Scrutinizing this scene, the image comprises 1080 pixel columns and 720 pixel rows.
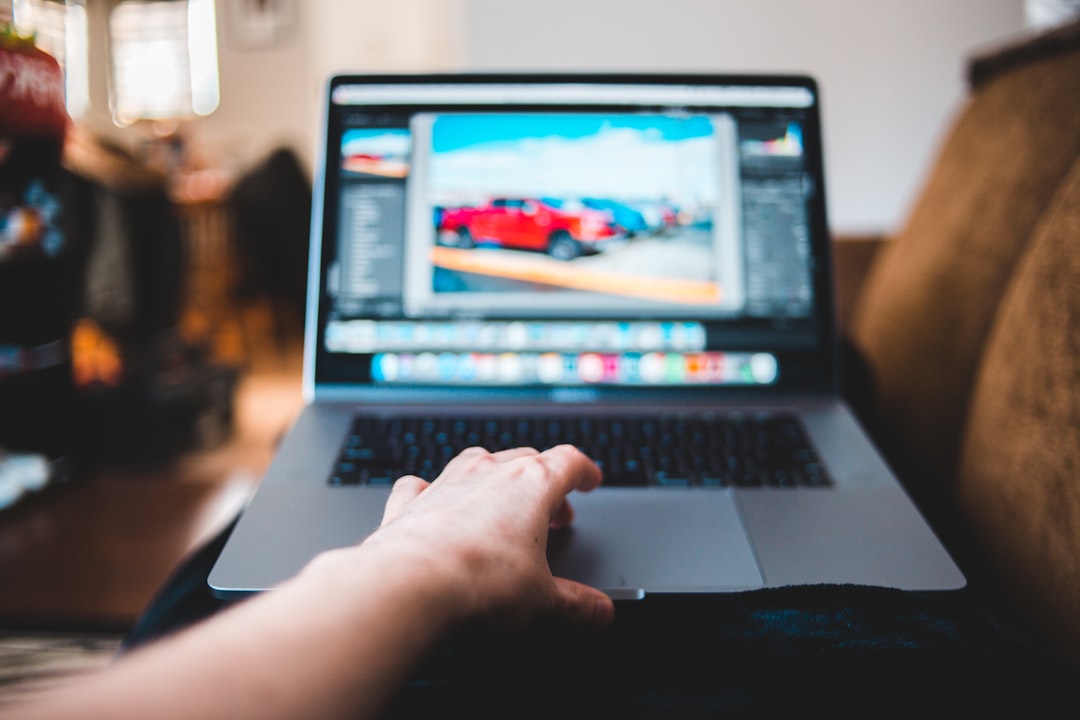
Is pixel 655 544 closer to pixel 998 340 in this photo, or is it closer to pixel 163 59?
pixel 998 340

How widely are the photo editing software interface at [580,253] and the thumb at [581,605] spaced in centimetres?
37

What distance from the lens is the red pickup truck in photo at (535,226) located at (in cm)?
80

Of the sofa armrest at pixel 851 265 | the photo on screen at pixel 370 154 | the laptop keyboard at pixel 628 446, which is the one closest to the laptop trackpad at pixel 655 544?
the laptop keyboard at pixel 628 446

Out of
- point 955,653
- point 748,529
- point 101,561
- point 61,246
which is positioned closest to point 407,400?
point 748,529

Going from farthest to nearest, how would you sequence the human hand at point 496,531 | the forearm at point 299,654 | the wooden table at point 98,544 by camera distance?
the wooden table at point 98,544 < the human hand at point 496,531 < the forearm at point 299,654

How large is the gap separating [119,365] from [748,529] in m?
2.29

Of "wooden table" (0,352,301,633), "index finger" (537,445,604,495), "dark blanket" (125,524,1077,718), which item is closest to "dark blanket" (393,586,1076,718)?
"dark blanket" (125,524,1077,718)

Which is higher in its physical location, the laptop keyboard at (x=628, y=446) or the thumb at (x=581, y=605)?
the laptop keyboard at (x=628, y=446)

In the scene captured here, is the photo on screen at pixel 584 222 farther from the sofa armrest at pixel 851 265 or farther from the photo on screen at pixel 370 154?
the sofa armrest at pixel 851 265

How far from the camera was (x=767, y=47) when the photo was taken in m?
2.11

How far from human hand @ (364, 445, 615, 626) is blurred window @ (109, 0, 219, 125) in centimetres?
539

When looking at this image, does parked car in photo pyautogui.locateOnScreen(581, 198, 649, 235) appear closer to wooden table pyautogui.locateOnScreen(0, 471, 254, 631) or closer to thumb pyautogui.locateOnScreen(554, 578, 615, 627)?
thumb pyautogui.locateOnScreen(554, 578, 615, 627)

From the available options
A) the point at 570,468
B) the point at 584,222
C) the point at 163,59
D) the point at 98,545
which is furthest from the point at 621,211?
the point at 163,59

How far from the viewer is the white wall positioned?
2.07m
